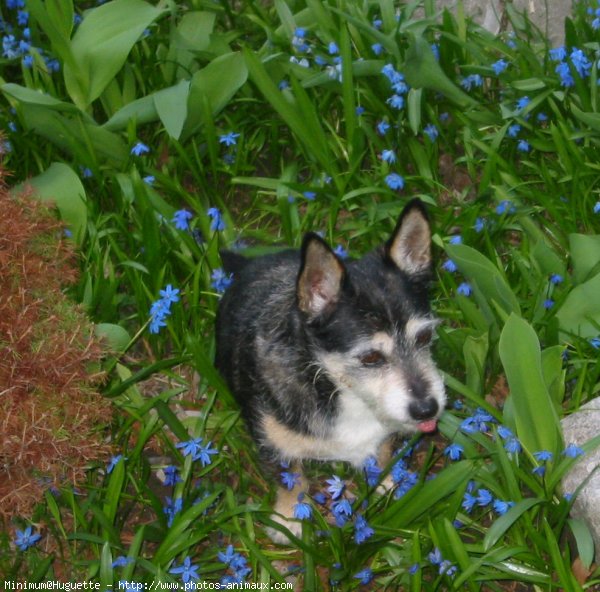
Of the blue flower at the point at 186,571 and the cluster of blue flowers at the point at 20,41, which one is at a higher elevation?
the cluster of blue flowers at the point at 20,41

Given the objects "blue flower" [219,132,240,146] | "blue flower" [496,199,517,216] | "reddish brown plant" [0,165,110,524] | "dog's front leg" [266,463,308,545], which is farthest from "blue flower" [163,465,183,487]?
"blue flower" [496,199,517,216]

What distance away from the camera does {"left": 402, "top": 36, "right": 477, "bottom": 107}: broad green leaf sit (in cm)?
559

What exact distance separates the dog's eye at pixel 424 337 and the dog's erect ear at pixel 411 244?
0.83ft

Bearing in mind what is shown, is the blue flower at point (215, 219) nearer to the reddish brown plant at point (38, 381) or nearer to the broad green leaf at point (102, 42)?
the reddish brown plant at point (38, 381)

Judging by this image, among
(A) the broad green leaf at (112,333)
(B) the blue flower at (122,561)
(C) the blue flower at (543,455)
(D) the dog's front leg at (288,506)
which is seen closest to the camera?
(C) the blue flower at (543,455)

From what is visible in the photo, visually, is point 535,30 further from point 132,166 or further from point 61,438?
point 61,438

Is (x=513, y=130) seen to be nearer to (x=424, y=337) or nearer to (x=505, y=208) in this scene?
(x=505, y=208)

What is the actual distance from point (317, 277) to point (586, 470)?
1.43 meters

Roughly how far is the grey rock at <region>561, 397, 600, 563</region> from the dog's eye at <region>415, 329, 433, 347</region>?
2.63ft

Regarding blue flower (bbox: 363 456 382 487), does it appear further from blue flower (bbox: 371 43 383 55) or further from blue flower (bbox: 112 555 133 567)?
blue flower (bbox: 371 43 383 55)

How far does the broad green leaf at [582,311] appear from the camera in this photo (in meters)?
4.68

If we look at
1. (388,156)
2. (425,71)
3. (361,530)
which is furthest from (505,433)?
(425,71)

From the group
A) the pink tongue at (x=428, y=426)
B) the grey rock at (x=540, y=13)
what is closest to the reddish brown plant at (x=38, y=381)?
the pink tongue at (x=428, y=426)

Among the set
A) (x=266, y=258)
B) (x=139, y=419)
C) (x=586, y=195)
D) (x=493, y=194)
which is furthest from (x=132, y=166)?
(x=586, y=195)
